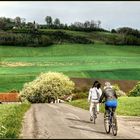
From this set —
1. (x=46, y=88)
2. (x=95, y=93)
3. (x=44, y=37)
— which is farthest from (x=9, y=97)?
(x=95, y=93)

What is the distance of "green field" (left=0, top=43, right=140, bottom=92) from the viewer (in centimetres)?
11818

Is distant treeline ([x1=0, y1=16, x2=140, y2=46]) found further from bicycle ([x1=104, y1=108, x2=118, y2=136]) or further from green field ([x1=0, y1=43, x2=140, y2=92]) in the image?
bicycle ([x1=104, y1=108, x2=118, y2=136])

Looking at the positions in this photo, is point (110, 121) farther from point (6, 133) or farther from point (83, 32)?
point (83, 32)

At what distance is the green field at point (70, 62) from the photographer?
118 metres

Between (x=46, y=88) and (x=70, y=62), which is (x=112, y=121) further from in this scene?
(x=70, y=62)

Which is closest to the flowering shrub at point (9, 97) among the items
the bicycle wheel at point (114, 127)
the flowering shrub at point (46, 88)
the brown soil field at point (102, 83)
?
the flowering shrub at point (46, 88)

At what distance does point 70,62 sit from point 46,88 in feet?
83.6

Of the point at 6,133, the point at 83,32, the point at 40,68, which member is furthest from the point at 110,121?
the point at 83,32

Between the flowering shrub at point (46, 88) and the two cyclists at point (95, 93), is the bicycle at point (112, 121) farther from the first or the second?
the flowering shrub at point (46, 88)

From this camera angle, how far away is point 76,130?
25859 millimetres

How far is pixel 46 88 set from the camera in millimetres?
107812

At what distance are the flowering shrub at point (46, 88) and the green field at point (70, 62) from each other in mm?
5839

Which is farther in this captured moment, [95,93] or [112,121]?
[95,93]

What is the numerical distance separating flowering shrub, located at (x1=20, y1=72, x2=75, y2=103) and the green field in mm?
5839
